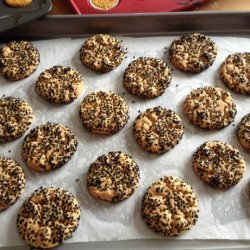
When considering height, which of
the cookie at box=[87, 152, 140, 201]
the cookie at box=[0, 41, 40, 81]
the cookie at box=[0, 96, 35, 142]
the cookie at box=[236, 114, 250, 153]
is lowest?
the cookie at box=[236, 114, 250, 153]

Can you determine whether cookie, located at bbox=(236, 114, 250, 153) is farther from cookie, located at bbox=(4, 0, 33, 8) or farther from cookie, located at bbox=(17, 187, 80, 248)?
cookie, located at bbox=(4, 0, 33, 8)

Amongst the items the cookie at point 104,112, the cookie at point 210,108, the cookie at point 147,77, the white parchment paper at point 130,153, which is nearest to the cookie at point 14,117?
the white parchment paper at point 130,153

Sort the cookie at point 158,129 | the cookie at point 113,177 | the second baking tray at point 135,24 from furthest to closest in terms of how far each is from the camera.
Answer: the second baking tray at point 135,24 → the cookie at point 158,129 → the cookie at point 113,177

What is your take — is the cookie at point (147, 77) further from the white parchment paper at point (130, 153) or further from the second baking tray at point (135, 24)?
the second baking tray at point (135, 24)

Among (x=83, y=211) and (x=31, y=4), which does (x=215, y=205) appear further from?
(x=31, y=4)

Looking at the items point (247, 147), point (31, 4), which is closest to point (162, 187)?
point (247, 147)

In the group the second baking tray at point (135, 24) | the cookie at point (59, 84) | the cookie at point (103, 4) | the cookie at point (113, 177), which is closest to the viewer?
the cookie at point (113, 177)

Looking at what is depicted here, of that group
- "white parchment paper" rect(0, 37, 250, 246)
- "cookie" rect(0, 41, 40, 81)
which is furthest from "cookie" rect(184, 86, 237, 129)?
"cookie" rect(0, 41, 40, 81)
